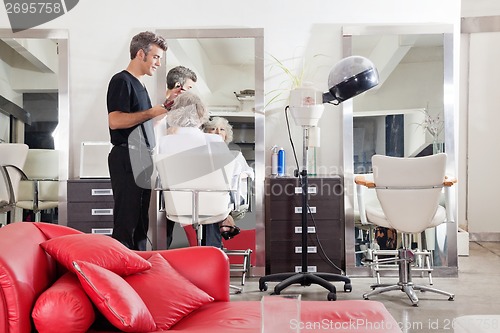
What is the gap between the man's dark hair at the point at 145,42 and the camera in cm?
499

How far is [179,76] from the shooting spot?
17.4 ft

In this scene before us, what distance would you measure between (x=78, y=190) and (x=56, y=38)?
1.34 m

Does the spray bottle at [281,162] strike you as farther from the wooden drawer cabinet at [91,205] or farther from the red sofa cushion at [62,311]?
the red sofa cushion at [62,311]

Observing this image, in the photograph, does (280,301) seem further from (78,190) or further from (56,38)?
(56,38)

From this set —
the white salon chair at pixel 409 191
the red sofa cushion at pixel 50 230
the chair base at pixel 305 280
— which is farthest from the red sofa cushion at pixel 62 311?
the white salon chair at pixel 409 191

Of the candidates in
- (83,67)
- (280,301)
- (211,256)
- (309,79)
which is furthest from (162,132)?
(280,301)

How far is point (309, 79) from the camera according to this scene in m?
5.39

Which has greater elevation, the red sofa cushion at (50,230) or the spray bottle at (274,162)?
the spray bottle at (274,162)

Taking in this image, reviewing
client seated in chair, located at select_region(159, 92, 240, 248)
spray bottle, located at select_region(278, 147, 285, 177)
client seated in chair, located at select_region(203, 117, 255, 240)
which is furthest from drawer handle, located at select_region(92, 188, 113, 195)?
spray bottle, located at select_region(278, 147, 285, 177)

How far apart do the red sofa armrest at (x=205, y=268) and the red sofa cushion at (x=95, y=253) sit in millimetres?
235

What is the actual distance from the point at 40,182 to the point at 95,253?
11.0ft

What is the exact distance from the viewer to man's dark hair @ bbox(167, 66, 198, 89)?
5.28 m

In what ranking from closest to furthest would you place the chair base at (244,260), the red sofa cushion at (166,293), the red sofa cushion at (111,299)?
the red sofa cushion at (111,299)
the red sofa cushion at (166,293)
the chair base at (244,260)

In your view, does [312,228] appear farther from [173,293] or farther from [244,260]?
[173,293]
